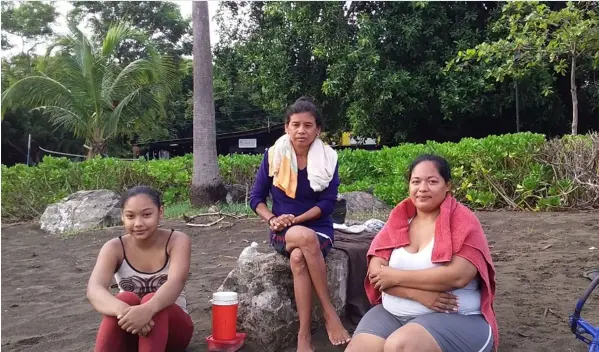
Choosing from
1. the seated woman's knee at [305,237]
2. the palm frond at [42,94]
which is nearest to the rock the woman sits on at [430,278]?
the seated woman's knee at [305,237]

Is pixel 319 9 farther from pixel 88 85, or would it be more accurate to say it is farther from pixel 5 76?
pixel 5 76

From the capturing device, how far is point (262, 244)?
689cm

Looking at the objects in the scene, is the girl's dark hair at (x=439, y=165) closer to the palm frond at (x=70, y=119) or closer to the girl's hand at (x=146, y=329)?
the girl's hand at (x=146, y=329)

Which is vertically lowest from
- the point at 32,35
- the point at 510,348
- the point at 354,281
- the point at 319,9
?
the point at 510,348

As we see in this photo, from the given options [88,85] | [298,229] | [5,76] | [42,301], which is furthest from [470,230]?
[5,76]

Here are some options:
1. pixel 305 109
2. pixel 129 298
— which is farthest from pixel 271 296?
pixel 305 109

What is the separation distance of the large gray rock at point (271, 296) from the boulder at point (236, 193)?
655cm

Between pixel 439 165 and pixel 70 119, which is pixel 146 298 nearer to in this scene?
pixel 439 165

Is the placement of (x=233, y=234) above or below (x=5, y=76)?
below

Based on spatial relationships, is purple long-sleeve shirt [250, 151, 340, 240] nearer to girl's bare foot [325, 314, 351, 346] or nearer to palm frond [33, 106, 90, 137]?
girl's bare foot [325, 314, 351, 346]

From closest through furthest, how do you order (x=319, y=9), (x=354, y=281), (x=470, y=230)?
(x=470, y=230)
(x=354, y=281)
(x=319, y=9)

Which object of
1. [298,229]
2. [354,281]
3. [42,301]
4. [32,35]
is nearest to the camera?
[298,229]

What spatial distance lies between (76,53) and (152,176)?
18.8 feet

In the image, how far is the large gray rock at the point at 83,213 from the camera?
9.17 meters
